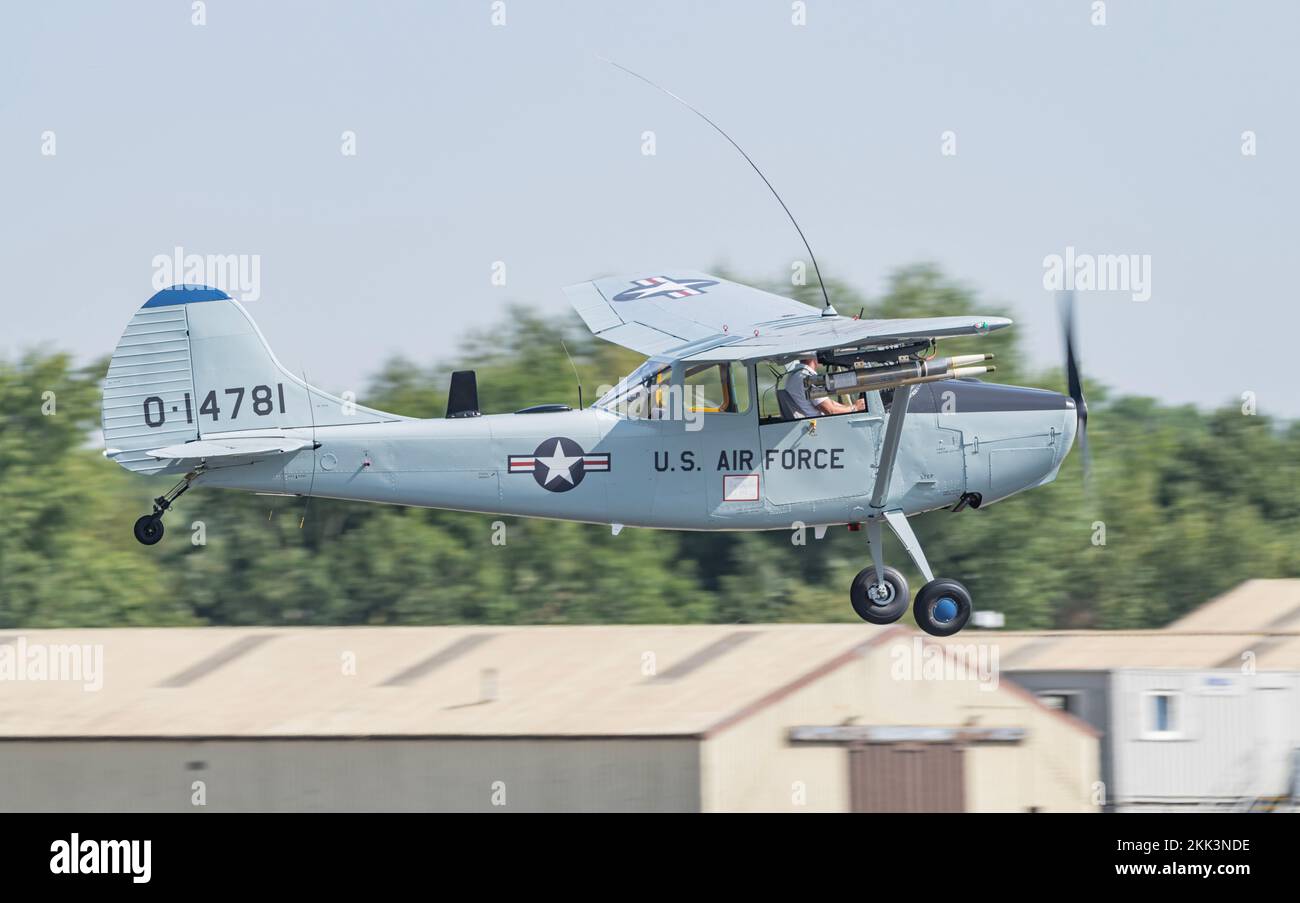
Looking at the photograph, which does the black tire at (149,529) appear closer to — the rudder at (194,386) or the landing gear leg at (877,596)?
the rudder at (194,386)

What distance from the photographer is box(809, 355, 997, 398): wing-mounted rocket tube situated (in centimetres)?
1622

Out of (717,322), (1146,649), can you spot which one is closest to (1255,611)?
(1146,649)

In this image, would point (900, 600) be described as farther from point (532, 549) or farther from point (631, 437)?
point (532, 549)

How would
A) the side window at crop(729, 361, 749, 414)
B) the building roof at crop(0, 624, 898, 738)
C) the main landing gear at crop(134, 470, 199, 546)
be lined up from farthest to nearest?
the building roof at crop(0, 624, 898, 738) → the side window at crop(729, 361, 749, 414) → the main landing gear at crop(134, 470, 199, 546)

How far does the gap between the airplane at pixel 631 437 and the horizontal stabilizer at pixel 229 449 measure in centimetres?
2

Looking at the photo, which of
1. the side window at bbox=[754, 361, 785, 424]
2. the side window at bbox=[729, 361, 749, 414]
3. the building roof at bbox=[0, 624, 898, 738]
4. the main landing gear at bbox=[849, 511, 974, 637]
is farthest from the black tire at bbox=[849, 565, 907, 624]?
the building roof at bbox=[0, 624, 898, 738]

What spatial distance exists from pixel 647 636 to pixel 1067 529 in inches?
968

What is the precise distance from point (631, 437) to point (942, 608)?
372 centimetres

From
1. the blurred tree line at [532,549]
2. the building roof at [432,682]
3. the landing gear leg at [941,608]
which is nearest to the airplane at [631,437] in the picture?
the landing gear leg at [941,608]

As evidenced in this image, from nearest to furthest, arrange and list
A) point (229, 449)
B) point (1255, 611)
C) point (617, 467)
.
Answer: point (229, 449) → point (617, 467) → point (1255, 611)

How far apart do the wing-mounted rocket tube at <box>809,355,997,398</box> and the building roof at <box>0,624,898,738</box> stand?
6.90 m

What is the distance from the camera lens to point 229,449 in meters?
16.5

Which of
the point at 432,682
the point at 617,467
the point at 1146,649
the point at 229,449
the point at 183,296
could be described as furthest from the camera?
the point at 1146,649

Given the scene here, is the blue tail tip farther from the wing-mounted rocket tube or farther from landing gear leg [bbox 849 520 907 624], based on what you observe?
landing gear leg [bbox 849 520 907 624]
